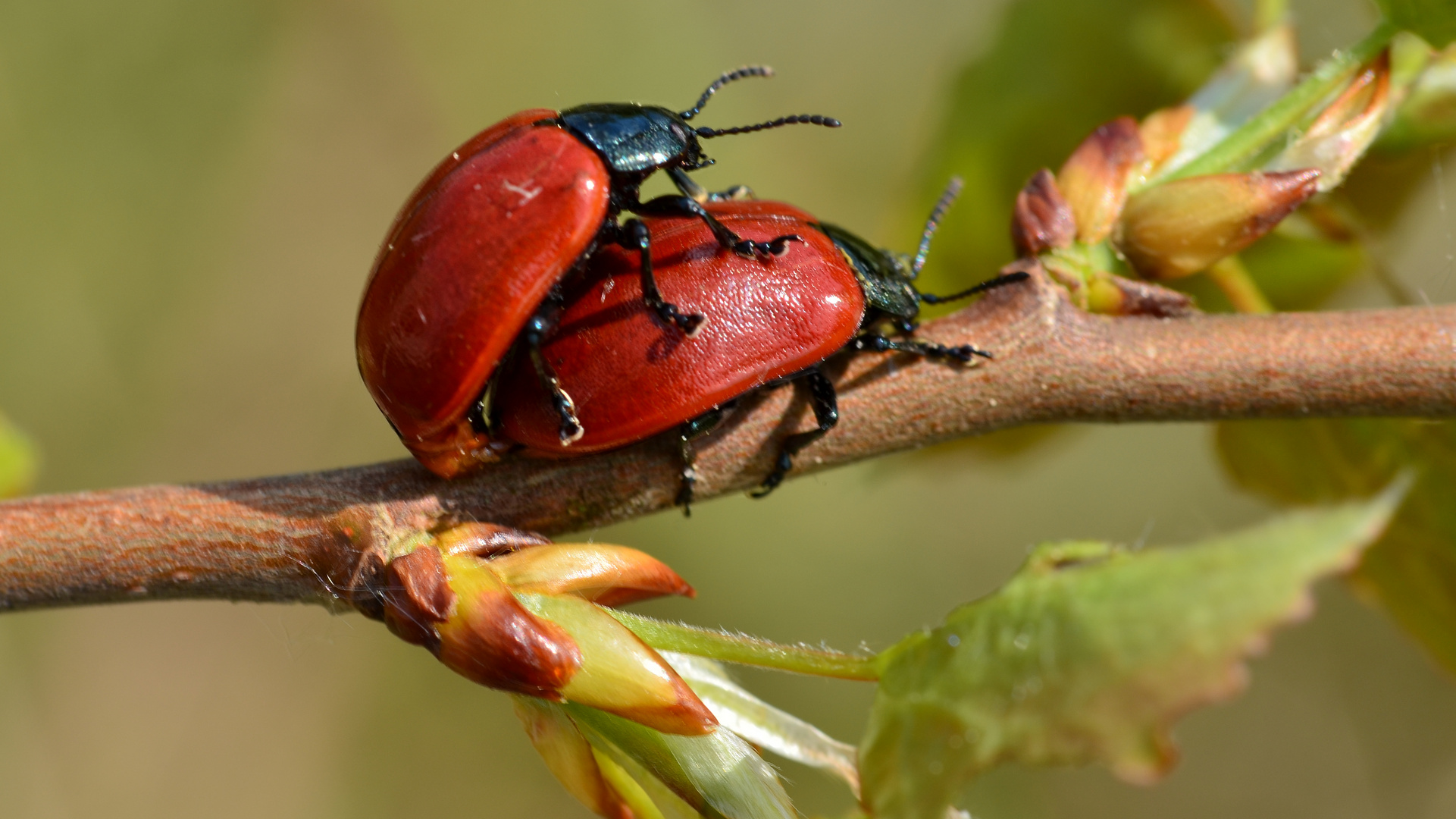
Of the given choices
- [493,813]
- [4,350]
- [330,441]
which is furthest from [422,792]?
[4,350]

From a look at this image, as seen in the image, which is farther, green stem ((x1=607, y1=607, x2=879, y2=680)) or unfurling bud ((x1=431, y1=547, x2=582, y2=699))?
green stem ((x1=607, y1=607, x2=879, y2=680))

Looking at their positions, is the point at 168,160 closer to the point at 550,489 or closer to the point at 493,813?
the point at 493,813

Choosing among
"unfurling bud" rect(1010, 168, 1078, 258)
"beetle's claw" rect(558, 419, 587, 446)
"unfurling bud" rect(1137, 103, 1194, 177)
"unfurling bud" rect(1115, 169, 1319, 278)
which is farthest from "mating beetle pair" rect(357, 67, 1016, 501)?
"unfurling bud" rect(1137, 103, 1194, 177)

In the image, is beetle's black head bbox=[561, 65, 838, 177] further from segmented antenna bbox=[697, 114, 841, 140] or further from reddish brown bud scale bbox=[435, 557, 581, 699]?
reddish brown bud scale bbox=[435, 557, 581, 699]

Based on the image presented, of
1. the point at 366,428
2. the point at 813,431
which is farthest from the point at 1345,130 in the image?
the point at 366,428

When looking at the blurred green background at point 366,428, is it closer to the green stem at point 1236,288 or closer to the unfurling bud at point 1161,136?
the green stem at point 1236,288

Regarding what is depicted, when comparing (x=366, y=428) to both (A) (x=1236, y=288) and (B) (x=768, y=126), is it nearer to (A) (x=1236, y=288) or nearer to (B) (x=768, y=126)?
(B) (x=768, y=126)

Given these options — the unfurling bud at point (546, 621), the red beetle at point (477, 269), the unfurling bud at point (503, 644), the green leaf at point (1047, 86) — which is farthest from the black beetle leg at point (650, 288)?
the green leaf at point (1047, 86)

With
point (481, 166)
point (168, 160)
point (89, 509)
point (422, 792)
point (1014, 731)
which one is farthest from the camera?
point (168, 160)
